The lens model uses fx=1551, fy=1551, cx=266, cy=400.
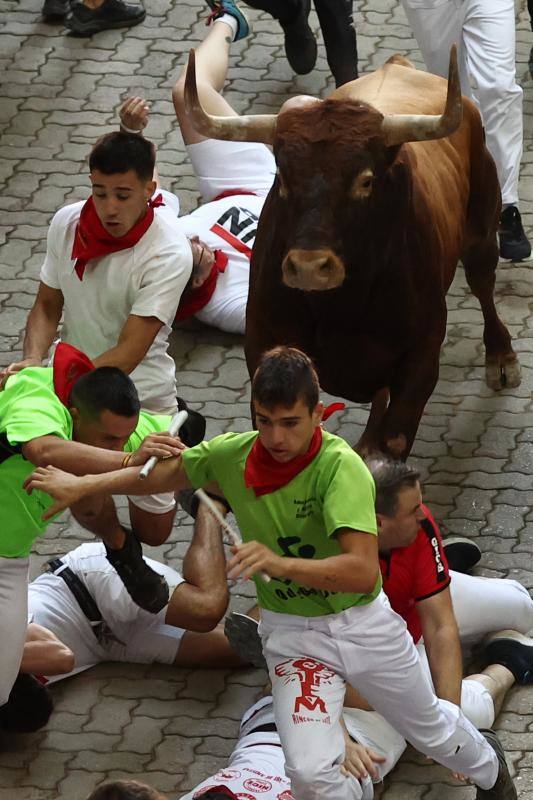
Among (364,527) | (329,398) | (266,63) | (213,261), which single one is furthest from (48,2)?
(364,527)

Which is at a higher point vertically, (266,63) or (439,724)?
(439,724)

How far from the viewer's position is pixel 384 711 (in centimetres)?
501

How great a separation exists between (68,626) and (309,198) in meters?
1.93

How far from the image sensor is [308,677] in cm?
491

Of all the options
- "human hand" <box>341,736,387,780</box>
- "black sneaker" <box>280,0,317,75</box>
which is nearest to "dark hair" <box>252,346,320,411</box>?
"human hand" <box>341,736,387,780</box>

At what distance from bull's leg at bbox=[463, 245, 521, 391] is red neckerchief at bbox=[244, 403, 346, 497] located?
11.0ft

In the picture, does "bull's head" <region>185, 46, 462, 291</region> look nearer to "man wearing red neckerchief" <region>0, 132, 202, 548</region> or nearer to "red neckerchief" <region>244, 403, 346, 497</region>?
"man wearing red neckerchief" <region>0, 132, 202, 548</region>

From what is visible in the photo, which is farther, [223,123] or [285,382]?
[223,123]

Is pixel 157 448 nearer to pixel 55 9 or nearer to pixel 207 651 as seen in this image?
pixel 207 651

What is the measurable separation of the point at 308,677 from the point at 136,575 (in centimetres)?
116

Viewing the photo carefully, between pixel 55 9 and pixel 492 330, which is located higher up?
pixel 492 330

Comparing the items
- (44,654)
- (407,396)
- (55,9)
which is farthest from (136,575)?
(55,9)

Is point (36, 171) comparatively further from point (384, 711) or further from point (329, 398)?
point (384, 711)

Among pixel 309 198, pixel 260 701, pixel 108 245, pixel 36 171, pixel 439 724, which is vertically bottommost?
pixel 36 171
